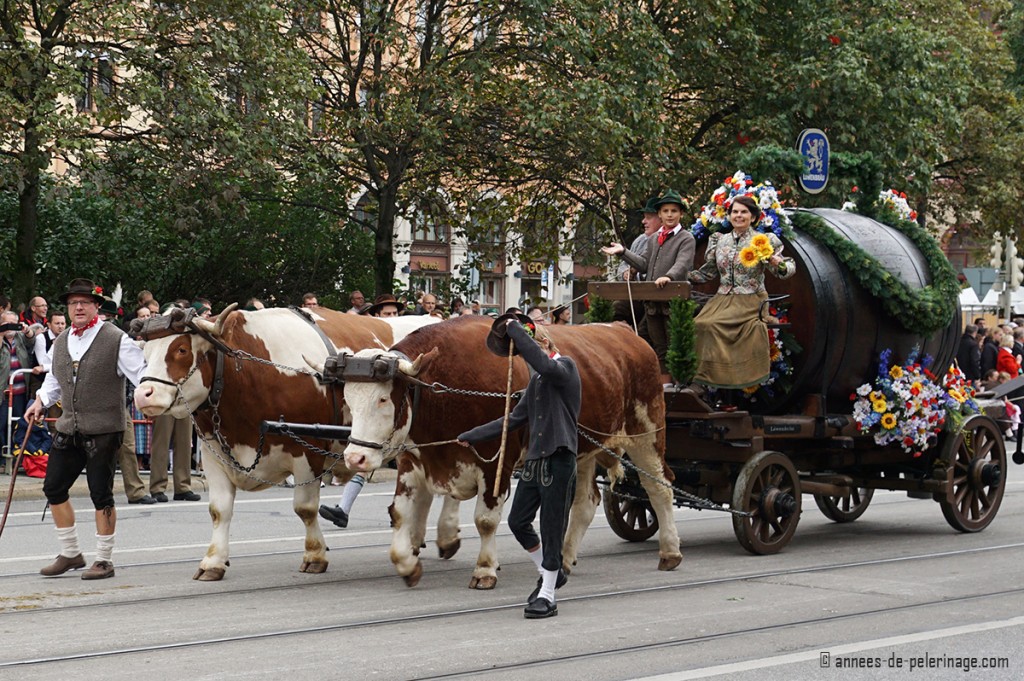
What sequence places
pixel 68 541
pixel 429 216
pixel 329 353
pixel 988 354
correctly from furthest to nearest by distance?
pixel 429 216
pixel 988 354
pixel 329 353
pixel 68 541

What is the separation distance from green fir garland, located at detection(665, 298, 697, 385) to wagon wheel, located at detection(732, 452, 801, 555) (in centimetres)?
87

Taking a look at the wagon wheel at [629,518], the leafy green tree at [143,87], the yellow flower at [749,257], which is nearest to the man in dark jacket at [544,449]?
the yellow flower at [749,257]

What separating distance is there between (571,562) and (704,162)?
17.6 metres

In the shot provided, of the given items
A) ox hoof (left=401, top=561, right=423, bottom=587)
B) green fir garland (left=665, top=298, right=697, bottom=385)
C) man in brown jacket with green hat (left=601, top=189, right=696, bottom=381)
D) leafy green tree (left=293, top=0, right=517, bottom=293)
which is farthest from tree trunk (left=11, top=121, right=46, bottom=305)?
ox hoof (left=401, top=561, right=423, bottom=587)

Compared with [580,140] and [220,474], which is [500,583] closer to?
[220,474]

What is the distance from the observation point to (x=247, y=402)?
10.1 m

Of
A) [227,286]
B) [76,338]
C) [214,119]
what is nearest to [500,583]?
[76,338]

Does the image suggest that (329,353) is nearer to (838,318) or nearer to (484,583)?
(484,583)

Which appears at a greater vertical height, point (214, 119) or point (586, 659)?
point (214, 119)

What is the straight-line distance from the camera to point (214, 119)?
19.4 meters

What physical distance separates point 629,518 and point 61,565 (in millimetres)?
4704

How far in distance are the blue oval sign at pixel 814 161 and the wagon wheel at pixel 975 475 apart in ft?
9.21

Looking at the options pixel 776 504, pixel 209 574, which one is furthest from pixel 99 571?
pixel 776 504

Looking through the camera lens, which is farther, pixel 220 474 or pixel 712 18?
pixel 712 18
